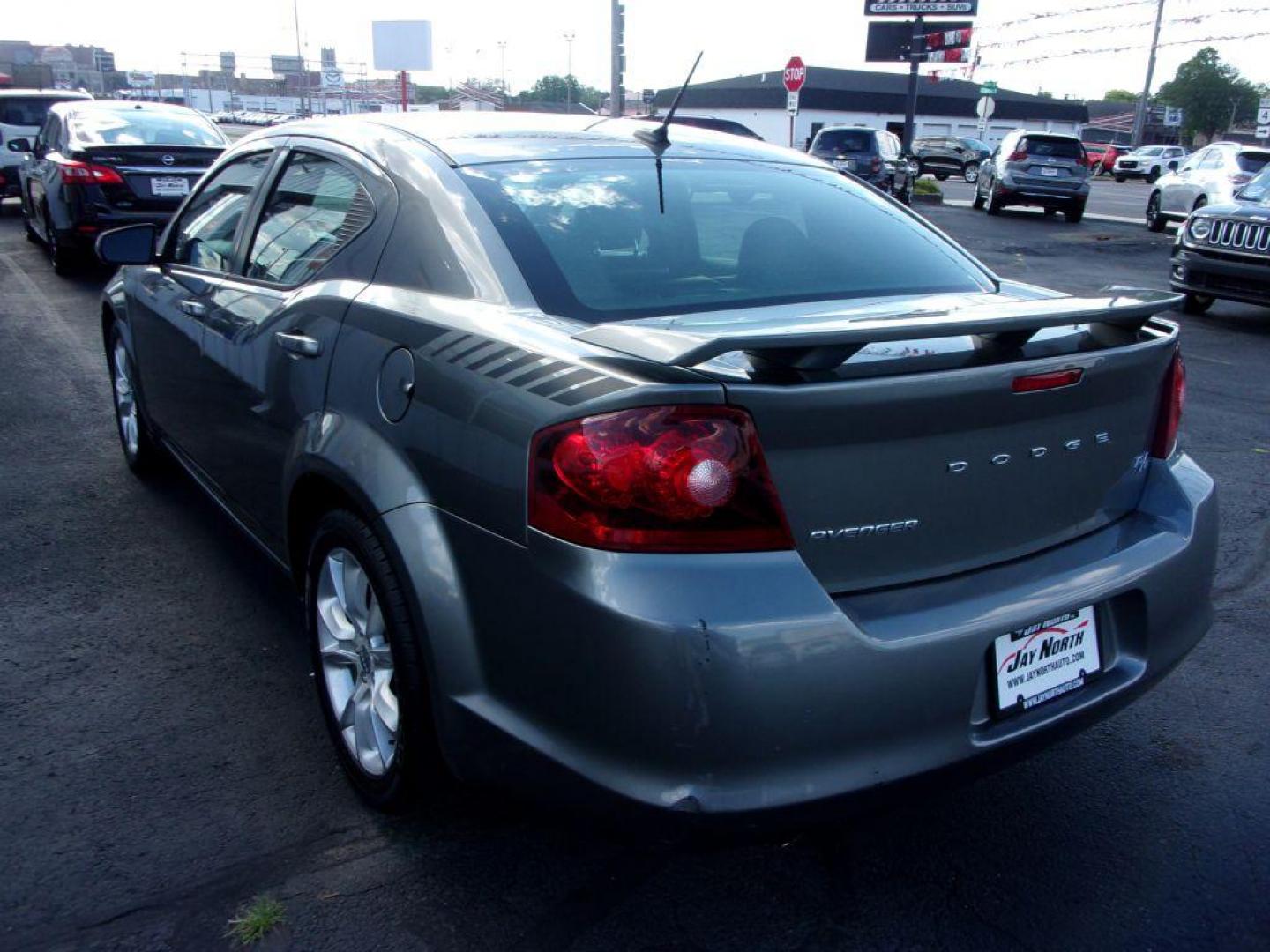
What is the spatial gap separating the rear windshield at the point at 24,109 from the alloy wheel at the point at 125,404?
13.7m

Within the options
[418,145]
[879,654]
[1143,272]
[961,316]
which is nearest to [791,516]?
[879,654]

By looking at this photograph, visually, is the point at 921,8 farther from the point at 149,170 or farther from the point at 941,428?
the point at 941,428

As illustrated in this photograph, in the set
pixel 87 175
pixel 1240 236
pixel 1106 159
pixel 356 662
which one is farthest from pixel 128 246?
pixel 1106 159

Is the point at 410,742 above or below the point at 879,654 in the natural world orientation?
below

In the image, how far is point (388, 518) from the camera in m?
2.47

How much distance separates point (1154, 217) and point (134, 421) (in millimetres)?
19236

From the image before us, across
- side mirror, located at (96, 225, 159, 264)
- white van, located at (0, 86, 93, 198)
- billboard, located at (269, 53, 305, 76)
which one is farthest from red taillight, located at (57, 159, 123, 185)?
billboard, located at (269, 53, 305, 76)

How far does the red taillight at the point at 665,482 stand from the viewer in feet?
6.62

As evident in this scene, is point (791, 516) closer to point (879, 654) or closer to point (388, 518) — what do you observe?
point (879, 654)

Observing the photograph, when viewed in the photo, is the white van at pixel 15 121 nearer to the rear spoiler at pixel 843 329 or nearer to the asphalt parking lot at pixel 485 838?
the asphalt parking lot at pixel 485 838

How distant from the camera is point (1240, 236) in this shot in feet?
32.2

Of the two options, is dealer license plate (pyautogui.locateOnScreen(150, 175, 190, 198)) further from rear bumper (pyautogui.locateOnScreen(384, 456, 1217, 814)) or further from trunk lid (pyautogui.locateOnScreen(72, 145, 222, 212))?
rear bumper (pyautogui.locateOnScreen(384, 456, 1217, 814))

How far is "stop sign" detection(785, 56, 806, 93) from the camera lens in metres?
20.8

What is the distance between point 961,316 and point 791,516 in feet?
1.87
